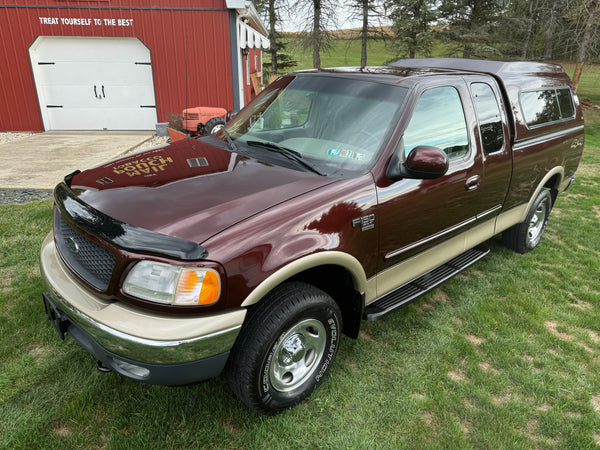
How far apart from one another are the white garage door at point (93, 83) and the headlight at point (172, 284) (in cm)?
1087

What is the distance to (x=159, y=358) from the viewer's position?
1.91 metres

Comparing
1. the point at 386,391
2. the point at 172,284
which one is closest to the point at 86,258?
the point at 172,284

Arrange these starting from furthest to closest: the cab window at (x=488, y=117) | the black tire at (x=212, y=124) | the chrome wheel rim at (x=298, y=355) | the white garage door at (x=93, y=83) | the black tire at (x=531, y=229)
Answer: the white garage door at (x=93, y=83), the black tire at (x=212, y=124), the black tire at (x=531, y=229), the cab window at (x=488, y=117), the chrome wheel rim at (x=298, y=355)

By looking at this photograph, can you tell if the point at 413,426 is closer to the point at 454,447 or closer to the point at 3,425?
the point at 454,447

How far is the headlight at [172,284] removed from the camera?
1924 mm

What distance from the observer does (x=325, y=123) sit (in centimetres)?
301

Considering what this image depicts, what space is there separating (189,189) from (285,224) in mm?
620

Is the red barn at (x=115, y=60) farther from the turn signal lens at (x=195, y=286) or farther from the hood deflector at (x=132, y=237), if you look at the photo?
the turn signal lens at (x=195, y=286)

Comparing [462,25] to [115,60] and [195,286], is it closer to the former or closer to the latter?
[115,60]

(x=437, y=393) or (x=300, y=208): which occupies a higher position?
(x=300, y=208)

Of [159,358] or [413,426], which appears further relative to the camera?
[413,426]

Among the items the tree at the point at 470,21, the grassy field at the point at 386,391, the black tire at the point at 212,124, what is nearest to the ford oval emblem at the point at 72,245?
the grassy field at the point at 386,391

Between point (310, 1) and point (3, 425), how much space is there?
25360 millimetres

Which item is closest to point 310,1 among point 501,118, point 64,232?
point 501,118
